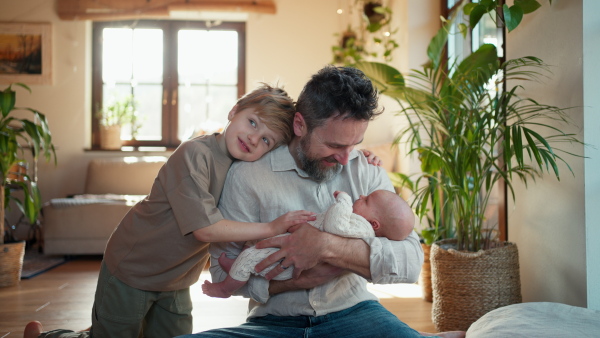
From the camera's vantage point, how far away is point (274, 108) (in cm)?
186

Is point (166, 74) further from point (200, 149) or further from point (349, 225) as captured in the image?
point (349, 225)

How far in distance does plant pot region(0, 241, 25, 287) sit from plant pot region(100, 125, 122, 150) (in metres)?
2.78

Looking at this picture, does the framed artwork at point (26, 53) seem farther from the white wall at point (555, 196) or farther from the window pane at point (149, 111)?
the white wall at point (555, 196)

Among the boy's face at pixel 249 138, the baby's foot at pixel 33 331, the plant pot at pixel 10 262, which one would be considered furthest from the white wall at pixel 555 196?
the plant pot at pixel 10 262

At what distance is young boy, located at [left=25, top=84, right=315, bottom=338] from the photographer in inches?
67.9

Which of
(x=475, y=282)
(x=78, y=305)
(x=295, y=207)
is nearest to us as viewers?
(x=295, y=207)

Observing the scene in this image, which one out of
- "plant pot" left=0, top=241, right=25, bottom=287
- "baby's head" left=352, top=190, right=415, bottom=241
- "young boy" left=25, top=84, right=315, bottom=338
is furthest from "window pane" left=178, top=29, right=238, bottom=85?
"baby's head" left=352, top=190, right=415, bottom=241

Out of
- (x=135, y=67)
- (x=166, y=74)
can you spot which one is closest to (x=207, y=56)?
(x=166, y=74)

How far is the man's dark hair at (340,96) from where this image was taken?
1731 mm

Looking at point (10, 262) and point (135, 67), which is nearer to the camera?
point (10, 262)

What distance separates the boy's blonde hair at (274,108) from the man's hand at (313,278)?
44 centimetres

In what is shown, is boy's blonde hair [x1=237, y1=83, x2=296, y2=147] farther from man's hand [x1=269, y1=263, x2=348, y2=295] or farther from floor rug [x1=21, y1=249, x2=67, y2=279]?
floor rug [x1=21, y1=249, x2=67, y2=279]

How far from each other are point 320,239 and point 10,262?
3105 mm

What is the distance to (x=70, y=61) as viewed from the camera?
22.0 feet
